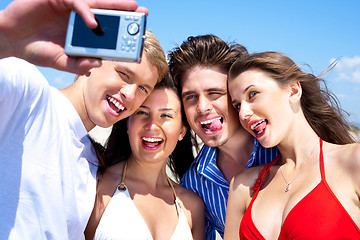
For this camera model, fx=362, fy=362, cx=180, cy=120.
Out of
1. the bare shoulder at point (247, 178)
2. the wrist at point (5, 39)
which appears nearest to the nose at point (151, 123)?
the bare shoulder at point (247, 178)

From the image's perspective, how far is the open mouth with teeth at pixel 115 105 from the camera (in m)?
3.28

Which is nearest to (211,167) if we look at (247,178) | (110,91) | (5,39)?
(247,178)

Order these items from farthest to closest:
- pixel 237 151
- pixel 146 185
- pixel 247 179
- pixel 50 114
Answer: pixel 237 151 → pixel 146 185 → pixel 247 179 → pixel 50 114

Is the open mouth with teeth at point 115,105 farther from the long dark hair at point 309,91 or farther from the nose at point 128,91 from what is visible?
the long dark hair at point 309,91

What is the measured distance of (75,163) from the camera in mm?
2967

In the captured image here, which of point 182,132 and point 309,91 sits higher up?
point 309,91

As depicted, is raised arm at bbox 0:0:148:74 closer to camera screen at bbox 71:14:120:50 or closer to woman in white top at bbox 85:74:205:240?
camera screen at bbox 71:14:120:50

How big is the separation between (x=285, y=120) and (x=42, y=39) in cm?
231

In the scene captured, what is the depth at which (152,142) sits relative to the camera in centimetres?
382

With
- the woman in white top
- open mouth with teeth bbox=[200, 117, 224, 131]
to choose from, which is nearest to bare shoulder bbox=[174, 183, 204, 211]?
the woman in white top

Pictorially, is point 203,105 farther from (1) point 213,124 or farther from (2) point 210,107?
(1) point 213,124

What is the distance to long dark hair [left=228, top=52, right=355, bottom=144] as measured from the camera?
11.2ft

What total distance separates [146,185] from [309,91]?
1.97m

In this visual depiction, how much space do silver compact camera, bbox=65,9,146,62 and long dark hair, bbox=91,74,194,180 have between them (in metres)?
2.02
